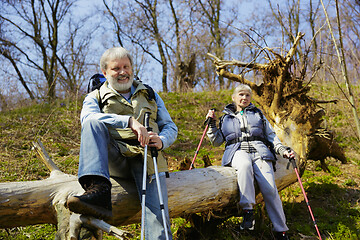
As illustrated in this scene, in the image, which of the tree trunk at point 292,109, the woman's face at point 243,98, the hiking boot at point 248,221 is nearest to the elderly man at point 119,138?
the hiking boot at point 248,221

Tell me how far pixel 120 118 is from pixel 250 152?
226 cm

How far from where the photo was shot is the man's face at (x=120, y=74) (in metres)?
3.10

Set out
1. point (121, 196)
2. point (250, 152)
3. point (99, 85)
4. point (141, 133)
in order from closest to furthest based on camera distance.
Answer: point (141, 133), point (121, 196), point (99, 85), point (250, 152)

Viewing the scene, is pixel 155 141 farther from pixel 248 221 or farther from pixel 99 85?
pixel 248 221

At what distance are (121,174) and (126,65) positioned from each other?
124 cm

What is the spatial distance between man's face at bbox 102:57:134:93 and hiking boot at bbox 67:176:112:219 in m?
1.12

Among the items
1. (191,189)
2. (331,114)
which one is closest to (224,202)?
(191,189)

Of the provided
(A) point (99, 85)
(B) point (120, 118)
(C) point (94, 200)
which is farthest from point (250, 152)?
(C) point (94, 200)

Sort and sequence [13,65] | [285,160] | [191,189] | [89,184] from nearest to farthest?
1. [89,184]
2. [191,189]
3. [285,160]
4. [13,65]

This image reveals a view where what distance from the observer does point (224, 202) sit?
12.7 feet

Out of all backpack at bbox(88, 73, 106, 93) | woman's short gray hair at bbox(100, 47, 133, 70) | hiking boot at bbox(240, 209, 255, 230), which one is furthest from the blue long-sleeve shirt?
hiking boot at bbox(240, 209, 255, 230)

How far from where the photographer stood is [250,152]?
4211 mm

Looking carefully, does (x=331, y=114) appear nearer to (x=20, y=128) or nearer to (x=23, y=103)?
(x=20, y=128)

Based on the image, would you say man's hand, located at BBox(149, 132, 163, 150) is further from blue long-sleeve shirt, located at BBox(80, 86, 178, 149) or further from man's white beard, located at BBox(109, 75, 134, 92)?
man's white beard, located at BBox(109, 75, 134, 92)
